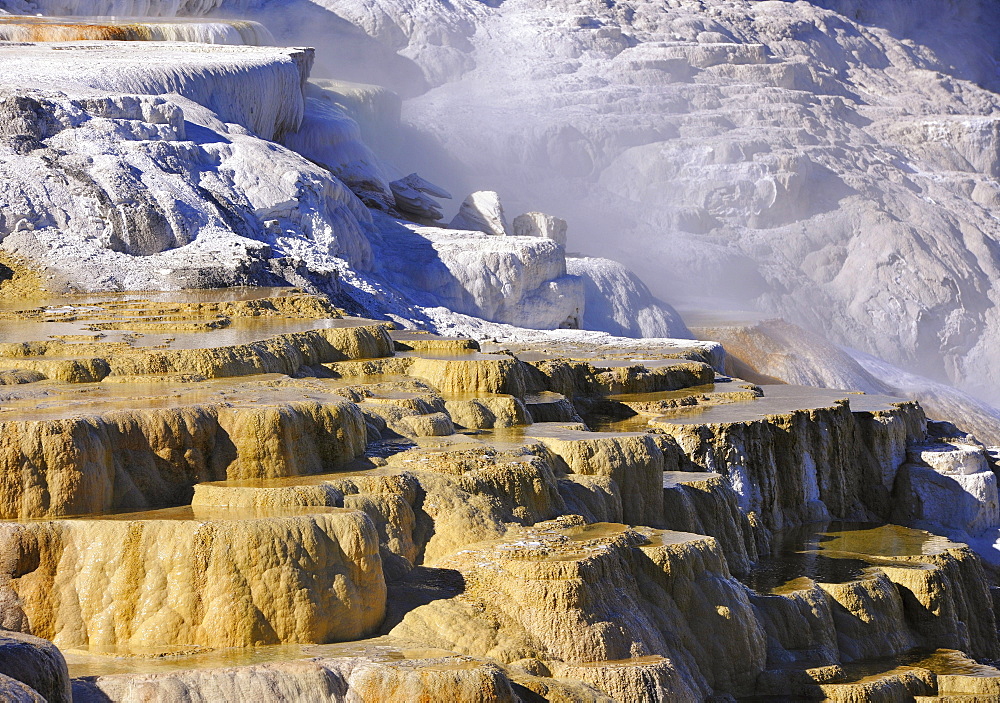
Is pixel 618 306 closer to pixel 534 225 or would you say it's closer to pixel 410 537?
pixel 534 225

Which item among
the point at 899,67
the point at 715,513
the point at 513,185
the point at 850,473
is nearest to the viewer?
the point at 715,513

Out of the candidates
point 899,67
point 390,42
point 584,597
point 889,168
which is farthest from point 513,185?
point 584,597

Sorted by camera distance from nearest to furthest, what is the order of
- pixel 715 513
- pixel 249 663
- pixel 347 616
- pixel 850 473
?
pixel 249 663 < pixel 347 616 < pixel 715 513 < pixel 850 473

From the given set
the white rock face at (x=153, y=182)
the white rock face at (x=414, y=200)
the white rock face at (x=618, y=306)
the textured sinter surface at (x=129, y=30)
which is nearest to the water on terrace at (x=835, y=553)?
the white rock face at (x=153, y=182)

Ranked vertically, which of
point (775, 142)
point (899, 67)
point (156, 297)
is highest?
point (899, 67)

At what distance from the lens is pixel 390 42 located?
41000mm

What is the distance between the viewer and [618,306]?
1025 inches

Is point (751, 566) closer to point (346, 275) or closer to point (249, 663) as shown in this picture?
point (249, 663)

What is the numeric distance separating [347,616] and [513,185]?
32098mm

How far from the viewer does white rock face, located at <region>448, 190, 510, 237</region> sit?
2709 cm

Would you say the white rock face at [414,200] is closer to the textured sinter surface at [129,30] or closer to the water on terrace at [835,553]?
the textured sinter surface at [129,30]

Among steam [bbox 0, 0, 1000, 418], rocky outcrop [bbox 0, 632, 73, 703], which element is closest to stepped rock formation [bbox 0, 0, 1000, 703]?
rocky outcrop [bbox 0, 632, 73, 703]

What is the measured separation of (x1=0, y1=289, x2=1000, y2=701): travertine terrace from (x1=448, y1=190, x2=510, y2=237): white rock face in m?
11.1

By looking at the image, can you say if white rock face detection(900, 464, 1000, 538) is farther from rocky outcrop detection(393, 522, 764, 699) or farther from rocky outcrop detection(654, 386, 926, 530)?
rocky outcrop detection(393, 522, 764, 699)
